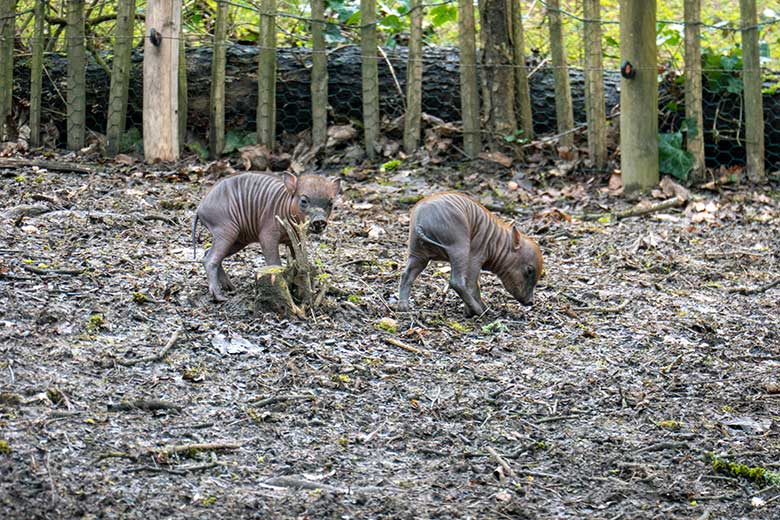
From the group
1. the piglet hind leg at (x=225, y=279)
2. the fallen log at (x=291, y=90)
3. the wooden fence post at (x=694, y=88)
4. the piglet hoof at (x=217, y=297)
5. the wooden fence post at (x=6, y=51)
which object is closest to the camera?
the piglet hoof at (x=217, y=297)

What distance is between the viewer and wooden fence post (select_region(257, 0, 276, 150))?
32.2 feet

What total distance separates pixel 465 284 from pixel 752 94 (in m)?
4.73

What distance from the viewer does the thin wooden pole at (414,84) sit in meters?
9.78

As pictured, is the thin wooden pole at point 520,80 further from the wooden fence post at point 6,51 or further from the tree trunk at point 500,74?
the wooden fence post at point 6,51

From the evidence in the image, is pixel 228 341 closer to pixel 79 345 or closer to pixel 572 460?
pixel 79 345

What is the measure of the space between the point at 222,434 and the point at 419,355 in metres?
1.46

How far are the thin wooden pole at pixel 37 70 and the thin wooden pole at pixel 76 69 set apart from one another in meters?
0.25

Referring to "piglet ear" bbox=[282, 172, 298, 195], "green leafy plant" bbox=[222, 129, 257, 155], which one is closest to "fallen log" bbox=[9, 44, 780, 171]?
"green leafy plant" bbox=[222, 129, 257, 155]

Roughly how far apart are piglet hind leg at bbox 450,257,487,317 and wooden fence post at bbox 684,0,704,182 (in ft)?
13.8

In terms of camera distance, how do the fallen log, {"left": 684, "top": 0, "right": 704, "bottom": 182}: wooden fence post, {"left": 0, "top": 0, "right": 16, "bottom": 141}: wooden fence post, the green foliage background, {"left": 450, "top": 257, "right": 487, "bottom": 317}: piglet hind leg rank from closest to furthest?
{"left": 450, "top": 257, "right": 487, "bottom": 317}: piglet hind leg < {"left": 684, "top": 0, "right": 704, "bottom": 182}: wooden fence post < {"left": 0, "top": 0, "right": 16, "bottom": 141}: wooden fence post < the fallen log < the green foliage background

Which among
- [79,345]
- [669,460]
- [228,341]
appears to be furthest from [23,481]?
[669,460]

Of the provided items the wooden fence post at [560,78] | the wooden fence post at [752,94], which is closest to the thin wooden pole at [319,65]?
the wooden fence post at [560,78]

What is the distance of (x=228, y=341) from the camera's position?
5.15 metres

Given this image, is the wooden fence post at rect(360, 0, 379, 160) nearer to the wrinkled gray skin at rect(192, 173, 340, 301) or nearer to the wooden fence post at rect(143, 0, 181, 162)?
the wooden fence post at rect(143, 0, 181, 162)
